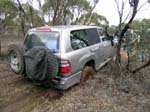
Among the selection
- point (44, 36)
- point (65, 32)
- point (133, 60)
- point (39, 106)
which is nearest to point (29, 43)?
point (44, 36)

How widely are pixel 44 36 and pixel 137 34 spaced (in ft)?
10.6

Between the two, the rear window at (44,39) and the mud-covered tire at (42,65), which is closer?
the mud-covered tire at (42,65)

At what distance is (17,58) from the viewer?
507 cm

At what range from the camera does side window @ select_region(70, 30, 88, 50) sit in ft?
17.3

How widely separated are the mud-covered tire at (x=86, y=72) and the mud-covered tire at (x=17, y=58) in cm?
165

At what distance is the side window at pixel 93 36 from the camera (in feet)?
20.4

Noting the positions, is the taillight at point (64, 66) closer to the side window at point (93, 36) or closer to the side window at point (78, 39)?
the side window at point (78, 39)

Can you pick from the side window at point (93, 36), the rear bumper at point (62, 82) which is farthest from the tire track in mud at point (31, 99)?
the side window at point (93, 36)

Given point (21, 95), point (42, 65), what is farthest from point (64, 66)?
point (21, 95)

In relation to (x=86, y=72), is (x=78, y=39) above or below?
above

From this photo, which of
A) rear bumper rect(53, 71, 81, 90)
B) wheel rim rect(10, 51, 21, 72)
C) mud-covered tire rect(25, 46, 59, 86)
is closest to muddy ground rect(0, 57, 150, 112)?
rear bumper rect(53, 71, 81, 90)

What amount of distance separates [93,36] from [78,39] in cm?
106

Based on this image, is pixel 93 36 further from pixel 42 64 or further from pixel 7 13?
pixel 7 13

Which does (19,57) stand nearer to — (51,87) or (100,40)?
(51,87)
